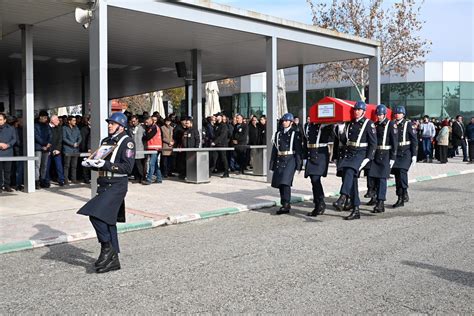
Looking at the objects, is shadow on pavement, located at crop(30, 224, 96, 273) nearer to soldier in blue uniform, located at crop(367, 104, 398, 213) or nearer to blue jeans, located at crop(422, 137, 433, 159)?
soldier in blue uniform, located at crop(367, 104, 398, 213)

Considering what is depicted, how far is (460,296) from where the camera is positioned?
504 centimetres

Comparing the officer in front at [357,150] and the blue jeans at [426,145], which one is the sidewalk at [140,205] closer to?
the officer in front at [357,150]

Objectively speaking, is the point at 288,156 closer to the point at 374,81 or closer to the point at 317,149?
the point at 317,149

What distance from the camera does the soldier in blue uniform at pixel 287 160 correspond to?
9828 millimetres

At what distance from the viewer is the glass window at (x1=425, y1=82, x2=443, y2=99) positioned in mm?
39031

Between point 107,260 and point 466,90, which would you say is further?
point 466,90

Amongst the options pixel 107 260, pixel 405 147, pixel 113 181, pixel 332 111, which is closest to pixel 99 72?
pixel 332 111

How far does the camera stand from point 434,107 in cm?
3931

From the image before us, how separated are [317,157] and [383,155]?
4.32 feet

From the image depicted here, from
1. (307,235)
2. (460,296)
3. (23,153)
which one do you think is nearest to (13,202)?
(23,153)

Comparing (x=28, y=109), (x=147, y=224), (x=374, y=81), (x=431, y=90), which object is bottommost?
(x=147, y=224)

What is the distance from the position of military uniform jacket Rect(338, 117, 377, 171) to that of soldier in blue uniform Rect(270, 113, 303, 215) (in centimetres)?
95

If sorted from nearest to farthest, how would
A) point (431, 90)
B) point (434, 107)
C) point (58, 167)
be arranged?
point (58, 167)
point (431, 90)
point (434, 107)

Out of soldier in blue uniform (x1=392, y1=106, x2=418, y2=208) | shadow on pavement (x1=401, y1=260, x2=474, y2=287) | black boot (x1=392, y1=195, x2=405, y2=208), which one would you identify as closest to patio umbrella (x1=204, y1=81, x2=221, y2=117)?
soldier in blue uniform (x1=392, y1=106, x2=418, y2=208)
